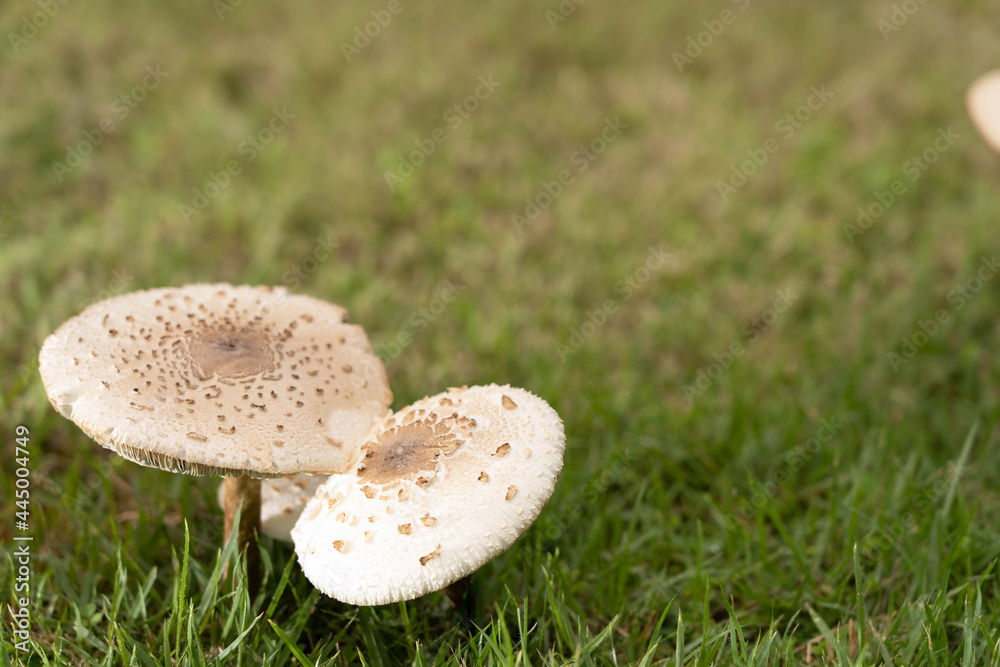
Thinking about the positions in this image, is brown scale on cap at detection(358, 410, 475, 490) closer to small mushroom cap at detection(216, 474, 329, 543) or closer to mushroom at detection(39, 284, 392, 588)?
mushroom at detection(39, 284, 392, 588)

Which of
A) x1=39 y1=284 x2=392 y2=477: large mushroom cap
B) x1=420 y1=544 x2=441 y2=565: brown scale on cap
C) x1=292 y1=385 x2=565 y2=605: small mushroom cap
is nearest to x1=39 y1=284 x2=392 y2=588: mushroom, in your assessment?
x1=39 y1=284 x2=392 y2=477: large mushroom cap

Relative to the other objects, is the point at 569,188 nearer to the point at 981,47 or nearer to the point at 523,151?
the point at 523,151

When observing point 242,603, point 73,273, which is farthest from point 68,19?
point 242,603

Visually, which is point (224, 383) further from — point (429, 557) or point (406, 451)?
point (429, 557)

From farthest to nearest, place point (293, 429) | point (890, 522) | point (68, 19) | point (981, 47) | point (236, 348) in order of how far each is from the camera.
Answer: point (981, 47), point (68, 19), point (890, 522), point (236, 348), point (293, 429)

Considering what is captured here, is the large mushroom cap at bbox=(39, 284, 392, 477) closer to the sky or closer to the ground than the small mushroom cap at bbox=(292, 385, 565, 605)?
closer to the sky

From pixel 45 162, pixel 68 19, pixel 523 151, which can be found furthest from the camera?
pixel 68 19

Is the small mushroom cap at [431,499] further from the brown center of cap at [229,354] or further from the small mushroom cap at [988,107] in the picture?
the small mushroom cap at [988,107]

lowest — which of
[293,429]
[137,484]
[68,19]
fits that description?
[137,484]

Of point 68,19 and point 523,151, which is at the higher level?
point 68,19
